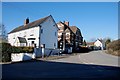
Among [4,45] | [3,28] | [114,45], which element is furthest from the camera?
[3,28]

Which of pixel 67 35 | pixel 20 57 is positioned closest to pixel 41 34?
pixel 20 57

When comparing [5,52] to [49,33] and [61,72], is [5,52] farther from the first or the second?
[49,33]

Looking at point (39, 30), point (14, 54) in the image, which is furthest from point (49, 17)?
point (14, 54)

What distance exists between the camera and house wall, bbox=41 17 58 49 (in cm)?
5122

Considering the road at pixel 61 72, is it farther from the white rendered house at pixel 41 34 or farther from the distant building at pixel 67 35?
the distant building at pixel 67 35

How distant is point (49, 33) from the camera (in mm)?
52875

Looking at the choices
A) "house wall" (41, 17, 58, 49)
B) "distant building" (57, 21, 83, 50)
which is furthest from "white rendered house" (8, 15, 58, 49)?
"distant building" (57, 21, 83, 50)

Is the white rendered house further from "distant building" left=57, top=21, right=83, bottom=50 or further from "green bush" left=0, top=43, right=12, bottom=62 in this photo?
"green bush" left=0, top=43, right=12, bottom=62

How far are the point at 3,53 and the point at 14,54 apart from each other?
8.32ft

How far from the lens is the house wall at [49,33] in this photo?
2016 inches

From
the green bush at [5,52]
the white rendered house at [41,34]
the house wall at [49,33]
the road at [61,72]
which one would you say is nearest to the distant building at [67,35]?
the house wall at [49,33]

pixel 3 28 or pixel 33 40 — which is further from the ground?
pixel 3 28

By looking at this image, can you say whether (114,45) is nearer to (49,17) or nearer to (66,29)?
(49,17)

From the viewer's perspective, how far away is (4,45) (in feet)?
96.4
